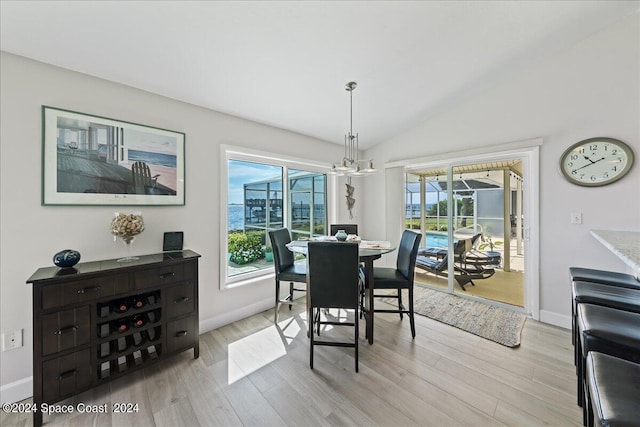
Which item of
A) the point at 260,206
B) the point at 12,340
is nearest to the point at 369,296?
the point at 260,206

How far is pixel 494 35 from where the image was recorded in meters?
2.24

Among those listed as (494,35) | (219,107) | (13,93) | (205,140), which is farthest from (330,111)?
(13,93)

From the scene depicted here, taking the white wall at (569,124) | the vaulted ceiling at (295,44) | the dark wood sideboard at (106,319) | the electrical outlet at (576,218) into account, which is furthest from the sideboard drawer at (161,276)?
the electrical outlet at (576,218)

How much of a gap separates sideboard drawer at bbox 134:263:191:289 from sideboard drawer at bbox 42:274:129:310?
0.26 feet

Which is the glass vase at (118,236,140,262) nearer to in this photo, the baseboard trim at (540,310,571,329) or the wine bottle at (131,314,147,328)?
the wine bottle at (131,314,147,328)

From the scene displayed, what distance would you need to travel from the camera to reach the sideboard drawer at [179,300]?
2000mm

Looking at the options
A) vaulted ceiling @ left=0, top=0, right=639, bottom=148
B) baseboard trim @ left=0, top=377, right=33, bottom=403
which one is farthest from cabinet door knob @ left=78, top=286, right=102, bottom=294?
vaulted ceiling @ left=0, top=0, right=639, bottom=148

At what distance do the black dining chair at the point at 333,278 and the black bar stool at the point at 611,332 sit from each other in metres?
1.31

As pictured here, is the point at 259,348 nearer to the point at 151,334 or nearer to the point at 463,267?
the point at 151,334

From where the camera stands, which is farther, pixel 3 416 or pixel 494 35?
pixel 494 35

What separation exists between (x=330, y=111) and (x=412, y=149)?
1.62 m

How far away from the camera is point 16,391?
1682mm

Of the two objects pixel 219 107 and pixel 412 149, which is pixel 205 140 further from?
pixel 412 149

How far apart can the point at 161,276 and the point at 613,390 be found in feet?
8.37
